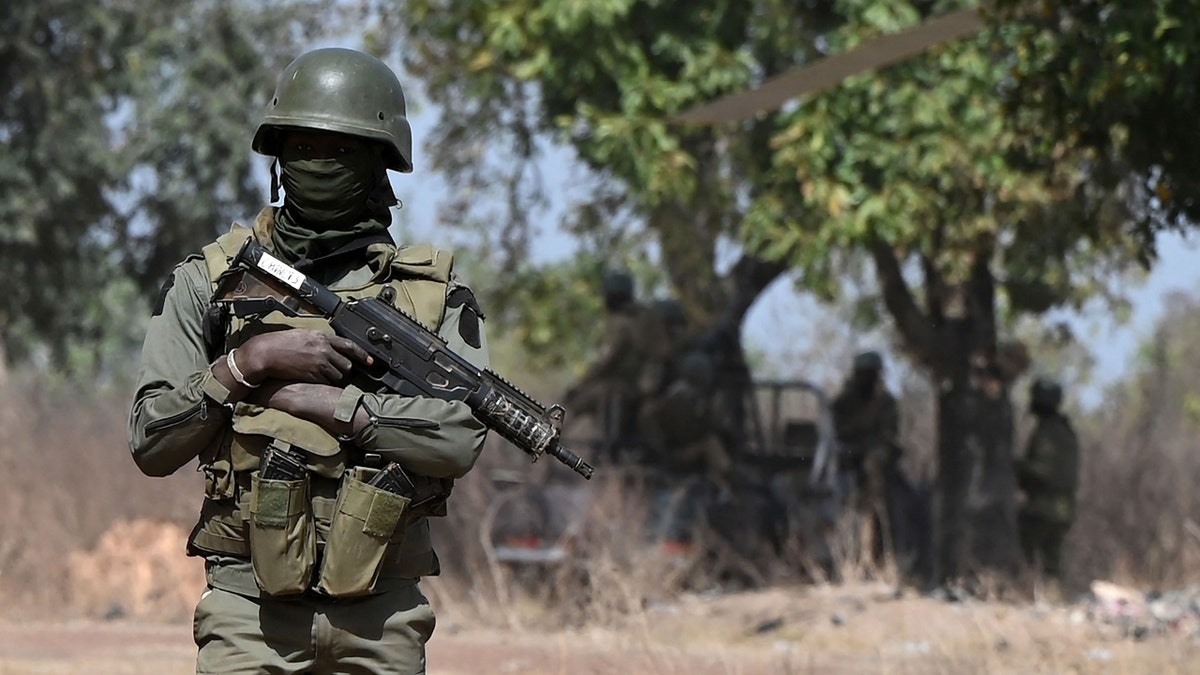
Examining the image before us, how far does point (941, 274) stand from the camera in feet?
45.1

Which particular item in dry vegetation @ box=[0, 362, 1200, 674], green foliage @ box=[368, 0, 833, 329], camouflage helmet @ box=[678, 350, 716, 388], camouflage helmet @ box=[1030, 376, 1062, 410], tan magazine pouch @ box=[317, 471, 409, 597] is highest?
green foliage @ box=[368, 0, 833, 329]

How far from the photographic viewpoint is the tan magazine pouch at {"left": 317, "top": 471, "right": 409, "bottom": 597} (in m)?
3.41

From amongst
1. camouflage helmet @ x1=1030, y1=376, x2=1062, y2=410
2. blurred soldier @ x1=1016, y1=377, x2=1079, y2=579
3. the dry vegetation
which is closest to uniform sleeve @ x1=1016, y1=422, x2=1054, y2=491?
blurred soldier @ x1=1016, y1=377, x2=1079, y2=579

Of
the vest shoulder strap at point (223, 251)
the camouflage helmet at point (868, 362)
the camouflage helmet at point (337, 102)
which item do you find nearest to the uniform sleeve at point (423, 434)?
the vest shoulder strap at point (223, 251)

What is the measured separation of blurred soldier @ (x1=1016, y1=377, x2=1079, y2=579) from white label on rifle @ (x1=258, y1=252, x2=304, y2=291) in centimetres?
1106

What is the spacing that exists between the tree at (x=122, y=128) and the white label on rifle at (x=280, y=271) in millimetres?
14836

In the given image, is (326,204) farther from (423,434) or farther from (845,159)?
(845,159)

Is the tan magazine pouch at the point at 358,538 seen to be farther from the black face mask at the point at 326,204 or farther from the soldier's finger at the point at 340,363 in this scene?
the black face mask at the point at 326,204

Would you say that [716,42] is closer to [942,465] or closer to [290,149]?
[942,465]

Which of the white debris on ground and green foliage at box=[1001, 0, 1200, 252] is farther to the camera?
the white debris on ground

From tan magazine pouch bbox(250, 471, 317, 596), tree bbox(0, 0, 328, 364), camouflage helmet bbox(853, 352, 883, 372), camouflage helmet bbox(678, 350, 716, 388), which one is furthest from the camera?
tree bbox(0, 0, 328, 364)

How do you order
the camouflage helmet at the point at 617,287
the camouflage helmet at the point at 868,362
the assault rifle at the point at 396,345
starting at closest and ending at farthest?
the assault rifle at the point at 396,345 → the camouflage helmet at the point at 617,287 → the camouflage helmet at the point at 868,362

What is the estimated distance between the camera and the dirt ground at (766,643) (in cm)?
748

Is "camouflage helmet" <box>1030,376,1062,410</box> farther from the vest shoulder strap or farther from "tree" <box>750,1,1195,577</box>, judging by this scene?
the vest shoulder strap
